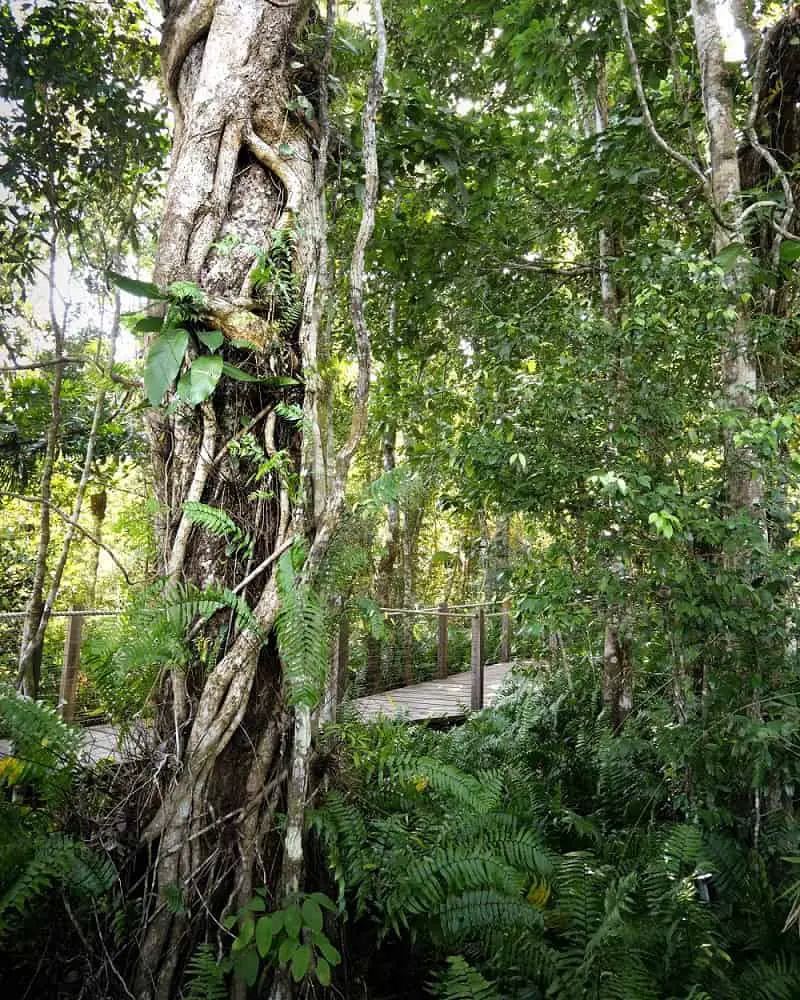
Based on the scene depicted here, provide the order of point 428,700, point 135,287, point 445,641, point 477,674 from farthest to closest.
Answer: point 445,641, point 428,700, point 477,674, point 135,287

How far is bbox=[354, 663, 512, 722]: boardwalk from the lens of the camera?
19.1 feet

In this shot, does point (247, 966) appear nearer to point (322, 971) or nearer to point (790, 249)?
point (322, 971)

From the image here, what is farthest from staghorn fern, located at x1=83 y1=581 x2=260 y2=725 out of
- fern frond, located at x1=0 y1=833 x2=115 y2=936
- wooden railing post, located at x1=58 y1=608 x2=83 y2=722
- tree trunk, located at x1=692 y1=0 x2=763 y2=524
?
wooden railing post, located at x1=58 y1=608 x2=83 y2=722

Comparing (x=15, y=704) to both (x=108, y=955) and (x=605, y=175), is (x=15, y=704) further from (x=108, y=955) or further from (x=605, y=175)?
(x=605, y=175)

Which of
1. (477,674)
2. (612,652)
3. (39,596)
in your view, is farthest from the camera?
(477,674)

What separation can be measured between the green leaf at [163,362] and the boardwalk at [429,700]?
12.7 ft

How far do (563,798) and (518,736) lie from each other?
0.91 meters

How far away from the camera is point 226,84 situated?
2.36m

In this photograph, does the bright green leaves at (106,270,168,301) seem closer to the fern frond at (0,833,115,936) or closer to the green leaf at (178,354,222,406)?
the green leaf at (178,354,222,406)

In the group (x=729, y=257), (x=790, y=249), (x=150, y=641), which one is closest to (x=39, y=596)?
(x=150, y=641)

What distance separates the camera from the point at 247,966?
5.10 ft

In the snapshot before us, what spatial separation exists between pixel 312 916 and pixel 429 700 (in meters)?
5.61

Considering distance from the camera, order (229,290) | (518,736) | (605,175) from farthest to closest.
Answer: (518,736) → (605,175) → (229,290)

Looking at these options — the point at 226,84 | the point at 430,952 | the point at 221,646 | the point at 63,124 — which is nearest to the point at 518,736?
the point at 430,952
